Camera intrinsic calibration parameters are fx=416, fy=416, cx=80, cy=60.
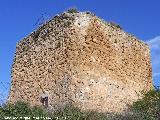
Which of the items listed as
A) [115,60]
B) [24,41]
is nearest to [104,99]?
[115,60]

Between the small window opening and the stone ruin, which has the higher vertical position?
the stone ruin

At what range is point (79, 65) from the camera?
17188 millimetres

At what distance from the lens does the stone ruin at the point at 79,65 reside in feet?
56.2

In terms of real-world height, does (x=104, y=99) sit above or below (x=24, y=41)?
below

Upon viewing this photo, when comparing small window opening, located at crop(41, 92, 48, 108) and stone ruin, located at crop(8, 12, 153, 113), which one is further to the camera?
small window opening, located at crop(41, 92, 48, 108)

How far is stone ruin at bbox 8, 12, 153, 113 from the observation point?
17.1 meters

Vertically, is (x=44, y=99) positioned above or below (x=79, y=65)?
below

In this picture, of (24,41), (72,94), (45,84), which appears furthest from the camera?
(24,41)

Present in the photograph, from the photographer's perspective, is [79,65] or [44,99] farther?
[44,99]

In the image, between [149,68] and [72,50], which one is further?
[149,68]

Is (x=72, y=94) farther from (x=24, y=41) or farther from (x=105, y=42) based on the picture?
(x=24, y=41)

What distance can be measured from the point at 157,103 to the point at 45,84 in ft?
16.3

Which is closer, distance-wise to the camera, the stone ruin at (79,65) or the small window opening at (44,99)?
the stone ruin at (79,65)

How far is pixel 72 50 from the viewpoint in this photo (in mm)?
A: 17344
